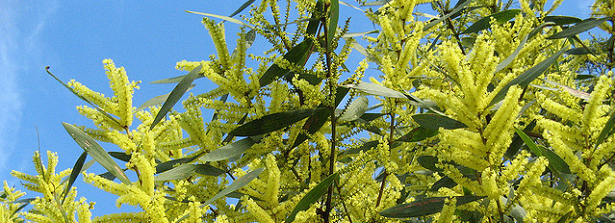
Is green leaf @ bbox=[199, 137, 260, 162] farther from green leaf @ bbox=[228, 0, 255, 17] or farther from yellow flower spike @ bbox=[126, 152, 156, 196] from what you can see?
green leaf @ bbox=[228, 0, 255, 17]

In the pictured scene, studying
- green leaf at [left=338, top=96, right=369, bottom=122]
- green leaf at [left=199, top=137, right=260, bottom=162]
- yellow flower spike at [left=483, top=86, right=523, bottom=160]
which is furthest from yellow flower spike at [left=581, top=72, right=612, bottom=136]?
green leaf at [left=199, top=137, right=260, bottom=162]

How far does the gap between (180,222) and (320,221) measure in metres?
0.53

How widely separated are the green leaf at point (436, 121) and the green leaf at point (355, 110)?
22 cm

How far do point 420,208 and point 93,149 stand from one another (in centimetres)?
123

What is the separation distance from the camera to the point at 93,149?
1.66 meters

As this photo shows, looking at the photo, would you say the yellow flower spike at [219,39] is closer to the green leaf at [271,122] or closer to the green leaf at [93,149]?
the green leaf at [271,122]

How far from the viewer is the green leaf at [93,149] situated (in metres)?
1.63

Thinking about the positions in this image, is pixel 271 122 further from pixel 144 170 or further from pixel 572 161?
pixel 572 161

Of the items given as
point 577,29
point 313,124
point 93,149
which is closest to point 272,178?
point 313,124

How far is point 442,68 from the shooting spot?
7.48ft

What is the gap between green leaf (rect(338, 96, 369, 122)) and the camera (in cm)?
192

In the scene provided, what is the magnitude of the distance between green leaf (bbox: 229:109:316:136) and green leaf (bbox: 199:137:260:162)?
4 cm

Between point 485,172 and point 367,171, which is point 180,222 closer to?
point 367,171

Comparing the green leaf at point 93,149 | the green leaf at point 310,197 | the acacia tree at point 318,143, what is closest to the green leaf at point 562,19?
the acacia tree at point 318,143
